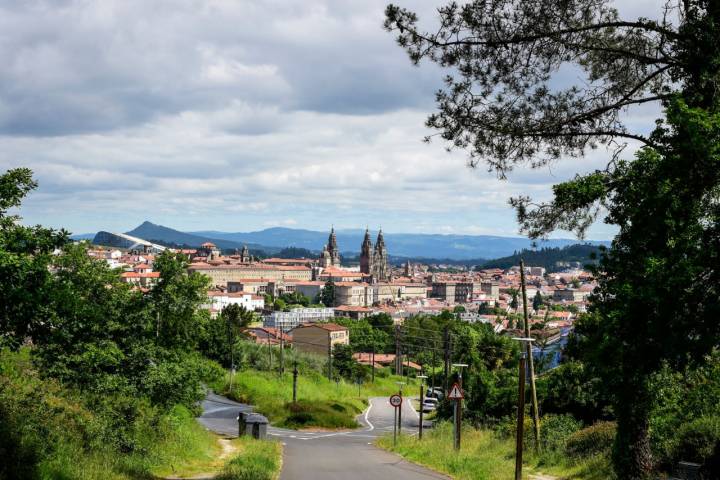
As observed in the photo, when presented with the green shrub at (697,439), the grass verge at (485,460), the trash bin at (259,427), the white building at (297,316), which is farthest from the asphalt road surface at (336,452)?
the white building at (297,316)

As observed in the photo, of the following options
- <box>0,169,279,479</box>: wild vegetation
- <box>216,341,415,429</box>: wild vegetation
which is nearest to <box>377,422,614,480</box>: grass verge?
<box>0,169,279,479</box>: wild vegetation

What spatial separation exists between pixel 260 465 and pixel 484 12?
10.9 metres

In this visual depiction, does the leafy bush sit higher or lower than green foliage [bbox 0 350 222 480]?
lower

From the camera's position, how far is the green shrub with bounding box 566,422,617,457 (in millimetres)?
18609

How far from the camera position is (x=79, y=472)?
40.3 ft

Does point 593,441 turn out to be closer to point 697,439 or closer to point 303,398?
point 697,439

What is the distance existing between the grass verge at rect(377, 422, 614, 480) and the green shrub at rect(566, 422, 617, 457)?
1.22ft

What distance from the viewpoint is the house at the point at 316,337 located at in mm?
101062

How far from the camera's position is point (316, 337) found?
10344 cm

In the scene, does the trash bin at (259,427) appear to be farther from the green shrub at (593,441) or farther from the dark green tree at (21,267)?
the dark green tree at (21,267)

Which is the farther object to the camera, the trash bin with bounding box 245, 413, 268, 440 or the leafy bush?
the trash bin with bounding box 245, 413, 268, 440

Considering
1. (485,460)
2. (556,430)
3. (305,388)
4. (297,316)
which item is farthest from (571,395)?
(297,316)

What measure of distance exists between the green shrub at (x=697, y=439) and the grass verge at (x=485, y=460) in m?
1.71

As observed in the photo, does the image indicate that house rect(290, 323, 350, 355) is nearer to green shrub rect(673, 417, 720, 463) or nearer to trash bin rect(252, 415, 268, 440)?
trash bin rect(252, 415, 268, 440)
